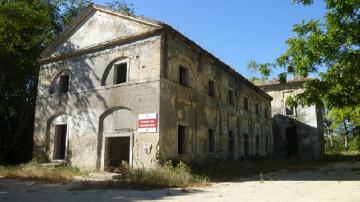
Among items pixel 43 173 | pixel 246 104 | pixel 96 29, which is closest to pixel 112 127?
pixel 43 173

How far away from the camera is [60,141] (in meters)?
18.0

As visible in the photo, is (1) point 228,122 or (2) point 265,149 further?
(2) point 265,149

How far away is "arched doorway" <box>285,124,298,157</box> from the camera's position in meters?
32.3

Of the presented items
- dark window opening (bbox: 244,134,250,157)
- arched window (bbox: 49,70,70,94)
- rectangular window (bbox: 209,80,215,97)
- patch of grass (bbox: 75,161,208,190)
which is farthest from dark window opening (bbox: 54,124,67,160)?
dark window opening (bbox: 244,134,250,157)

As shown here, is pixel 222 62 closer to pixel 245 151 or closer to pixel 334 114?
pixel 245 151

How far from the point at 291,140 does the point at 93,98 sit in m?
22.5

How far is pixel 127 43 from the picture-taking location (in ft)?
51.7

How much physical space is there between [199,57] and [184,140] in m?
4.59

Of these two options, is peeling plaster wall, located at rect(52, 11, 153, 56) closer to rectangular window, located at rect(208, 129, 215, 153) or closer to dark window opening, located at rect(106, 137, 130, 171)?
dark window opening, located at rect(106, 137, 130, 171)

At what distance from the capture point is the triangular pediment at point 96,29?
15.7 meters

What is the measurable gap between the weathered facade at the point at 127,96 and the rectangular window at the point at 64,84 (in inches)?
2.1

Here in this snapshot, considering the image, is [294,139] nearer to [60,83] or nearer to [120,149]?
[120,149]

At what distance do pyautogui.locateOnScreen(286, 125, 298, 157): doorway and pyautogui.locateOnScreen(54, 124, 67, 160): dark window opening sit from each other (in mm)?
21625

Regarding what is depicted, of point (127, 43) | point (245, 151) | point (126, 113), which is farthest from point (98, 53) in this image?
point (245, 151)
